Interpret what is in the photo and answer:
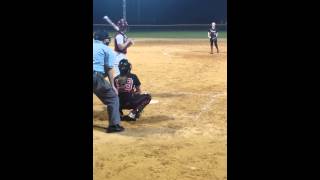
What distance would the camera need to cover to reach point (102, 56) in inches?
297

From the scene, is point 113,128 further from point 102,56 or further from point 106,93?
point 102,56

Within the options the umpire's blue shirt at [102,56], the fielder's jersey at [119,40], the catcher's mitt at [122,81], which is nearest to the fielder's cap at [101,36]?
the umpire's blue shirt at [102,56]

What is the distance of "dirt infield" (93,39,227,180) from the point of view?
5.86m

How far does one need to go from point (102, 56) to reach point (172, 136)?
1.83 m

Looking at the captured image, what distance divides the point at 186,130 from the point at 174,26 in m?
29.7

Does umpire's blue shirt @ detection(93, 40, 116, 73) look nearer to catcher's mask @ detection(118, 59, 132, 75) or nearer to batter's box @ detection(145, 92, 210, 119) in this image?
catcher's mask @ detection(118, 59, 132, 75)

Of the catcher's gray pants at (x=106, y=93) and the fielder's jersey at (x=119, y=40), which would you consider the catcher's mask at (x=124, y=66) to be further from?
the catcher's gray pants at (x=106, y=93)

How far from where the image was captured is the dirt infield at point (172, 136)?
19.2 feet

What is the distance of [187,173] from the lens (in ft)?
18.8

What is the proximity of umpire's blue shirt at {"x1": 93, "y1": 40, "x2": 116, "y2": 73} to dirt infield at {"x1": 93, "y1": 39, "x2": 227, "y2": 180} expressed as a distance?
3.83ft

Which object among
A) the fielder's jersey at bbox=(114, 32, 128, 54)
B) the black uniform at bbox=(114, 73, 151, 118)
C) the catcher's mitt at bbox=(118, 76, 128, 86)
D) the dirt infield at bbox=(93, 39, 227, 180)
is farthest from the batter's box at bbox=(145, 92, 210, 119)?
the fielder's jersey at bbox=(114, 32, 128, 54)
